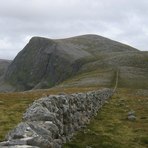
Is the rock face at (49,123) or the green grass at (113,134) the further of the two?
the green grass at (113,134)

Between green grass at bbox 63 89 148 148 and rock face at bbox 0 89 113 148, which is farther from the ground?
rock face at bbox 0 89 113 148

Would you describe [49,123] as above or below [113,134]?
above

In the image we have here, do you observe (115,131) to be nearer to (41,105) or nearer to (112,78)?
(41,105)

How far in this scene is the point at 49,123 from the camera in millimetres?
20500

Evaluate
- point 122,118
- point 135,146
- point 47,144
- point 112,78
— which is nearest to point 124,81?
point 112,78

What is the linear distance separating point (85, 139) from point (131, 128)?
373 inches

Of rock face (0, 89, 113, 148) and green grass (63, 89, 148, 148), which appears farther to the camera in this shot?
green grass (63, 89, 148, 148)

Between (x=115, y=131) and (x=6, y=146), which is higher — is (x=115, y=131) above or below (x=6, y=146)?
below

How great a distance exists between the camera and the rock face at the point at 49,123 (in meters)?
16.3

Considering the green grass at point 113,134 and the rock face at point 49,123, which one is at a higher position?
the rock face at point 49,123

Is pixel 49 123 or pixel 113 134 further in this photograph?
pixel 113 134

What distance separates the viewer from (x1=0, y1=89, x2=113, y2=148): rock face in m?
16.3

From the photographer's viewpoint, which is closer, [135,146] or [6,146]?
[6,146]

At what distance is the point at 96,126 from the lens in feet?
124
